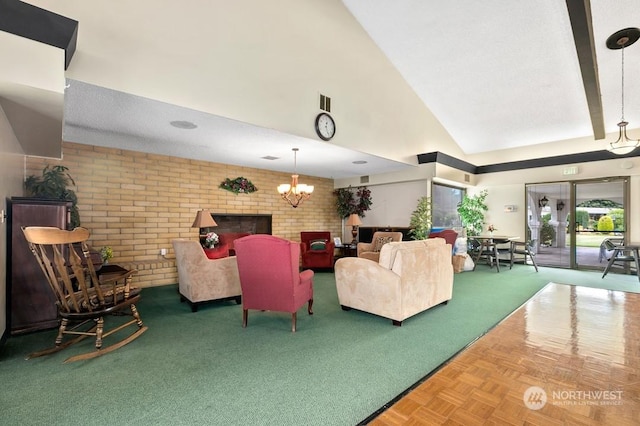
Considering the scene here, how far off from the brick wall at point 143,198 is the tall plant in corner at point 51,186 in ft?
1.12

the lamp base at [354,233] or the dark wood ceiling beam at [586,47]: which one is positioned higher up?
the dark wood ceiling beam at [586,47]

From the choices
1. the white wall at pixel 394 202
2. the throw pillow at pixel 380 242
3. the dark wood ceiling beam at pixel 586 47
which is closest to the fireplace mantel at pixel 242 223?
the throw pillow at pixel 380 242

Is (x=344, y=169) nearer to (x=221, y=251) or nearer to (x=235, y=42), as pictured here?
(x=221, y=251)

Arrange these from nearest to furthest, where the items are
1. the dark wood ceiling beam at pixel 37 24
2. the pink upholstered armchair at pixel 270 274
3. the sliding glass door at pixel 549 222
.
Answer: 1. the dark wood ceiling beam at pixel 37 24
2. the pink upholstered armchair at pixel 270 274
3. the sliding glass door at pixel 549 222

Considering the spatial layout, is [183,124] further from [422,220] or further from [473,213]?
[473,213]

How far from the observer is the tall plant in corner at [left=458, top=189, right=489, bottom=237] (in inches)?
325

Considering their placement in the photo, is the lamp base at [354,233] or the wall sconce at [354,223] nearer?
the wall sconce at [354,223]

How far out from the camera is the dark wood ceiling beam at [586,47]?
131 inches

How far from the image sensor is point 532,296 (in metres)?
4.53

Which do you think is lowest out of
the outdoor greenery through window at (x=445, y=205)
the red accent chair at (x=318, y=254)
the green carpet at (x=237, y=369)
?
the green carpet at (x=237, y=369)

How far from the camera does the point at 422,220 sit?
21.9 ft

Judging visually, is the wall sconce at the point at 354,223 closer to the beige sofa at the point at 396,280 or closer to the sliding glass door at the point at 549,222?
the beige sofa at the point at 396,280

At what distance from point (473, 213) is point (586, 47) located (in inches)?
194

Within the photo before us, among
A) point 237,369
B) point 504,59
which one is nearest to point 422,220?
point 504,59
